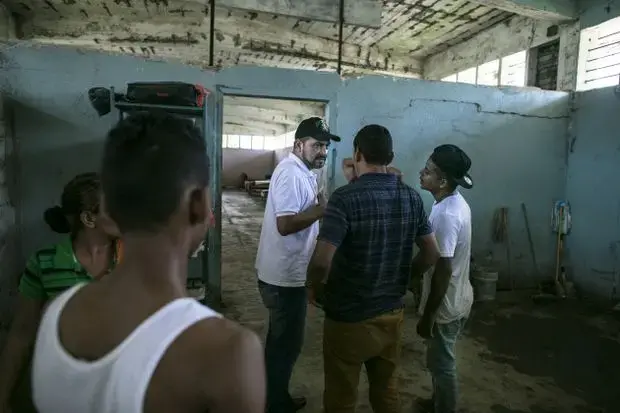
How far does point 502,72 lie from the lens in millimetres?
6316

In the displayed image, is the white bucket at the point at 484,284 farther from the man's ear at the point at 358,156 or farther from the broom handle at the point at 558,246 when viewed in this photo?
the man's ear at the point at 358,156

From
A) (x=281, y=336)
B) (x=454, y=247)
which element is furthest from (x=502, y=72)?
(x=281, y=336)

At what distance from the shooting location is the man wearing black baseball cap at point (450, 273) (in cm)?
202

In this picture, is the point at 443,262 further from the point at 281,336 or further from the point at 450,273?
the point at 281,336

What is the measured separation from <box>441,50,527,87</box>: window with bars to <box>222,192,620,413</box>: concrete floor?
10.4ft

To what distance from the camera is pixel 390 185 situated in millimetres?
1726

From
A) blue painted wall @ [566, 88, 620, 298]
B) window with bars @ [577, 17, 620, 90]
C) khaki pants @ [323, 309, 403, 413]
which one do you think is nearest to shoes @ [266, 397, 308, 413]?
khaki pants @ [323, 309, 403, 413]

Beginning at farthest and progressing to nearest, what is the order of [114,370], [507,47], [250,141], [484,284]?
→ [250,141], [507,47], [484,284], [114,370]

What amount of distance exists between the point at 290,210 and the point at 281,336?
2.24 ft

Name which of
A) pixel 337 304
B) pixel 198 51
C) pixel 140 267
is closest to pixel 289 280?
pixel 337 304

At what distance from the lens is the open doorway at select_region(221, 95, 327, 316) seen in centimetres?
460

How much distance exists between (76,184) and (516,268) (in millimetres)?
4833

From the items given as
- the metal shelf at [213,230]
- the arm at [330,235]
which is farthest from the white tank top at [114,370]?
the metal shelf at [213,230]

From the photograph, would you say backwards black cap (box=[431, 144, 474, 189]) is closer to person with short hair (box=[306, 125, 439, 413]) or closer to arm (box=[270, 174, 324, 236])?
person with short hair (box=[306, 125, 439, 413])
